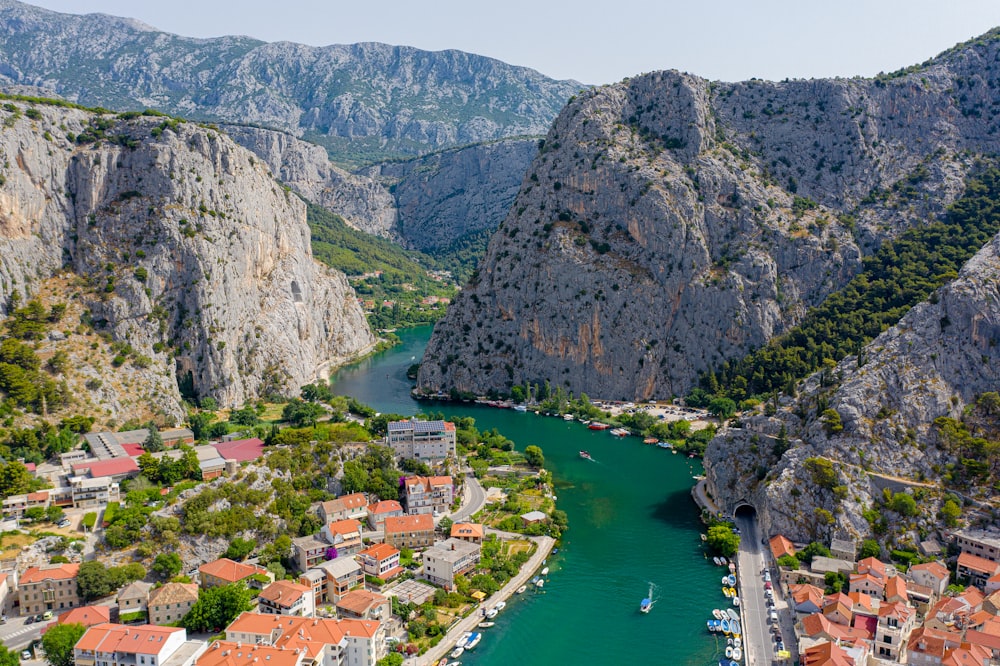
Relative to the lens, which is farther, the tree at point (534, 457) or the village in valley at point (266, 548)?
the tree at point (534, 457)

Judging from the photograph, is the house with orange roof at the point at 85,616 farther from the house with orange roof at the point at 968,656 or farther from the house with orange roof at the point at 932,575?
the house with orange roof at the point at 932,575

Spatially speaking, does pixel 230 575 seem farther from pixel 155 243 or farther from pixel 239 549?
pixel 155 243

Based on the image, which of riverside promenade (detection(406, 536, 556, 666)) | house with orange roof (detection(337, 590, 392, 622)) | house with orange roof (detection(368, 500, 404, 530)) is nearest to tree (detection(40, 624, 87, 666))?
house with orange roof (detection(337, 590, 392, 622))

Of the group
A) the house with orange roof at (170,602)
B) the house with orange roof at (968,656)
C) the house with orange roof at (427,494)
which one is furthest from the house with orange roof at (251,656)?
the house with orange roof at (968,656)

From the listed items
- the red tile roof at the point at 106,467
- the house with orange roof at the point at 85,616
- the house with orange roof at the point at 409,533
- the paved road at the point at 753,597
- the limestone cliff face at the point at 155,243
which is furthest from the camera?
the limestone cliff face at the point at 155,243

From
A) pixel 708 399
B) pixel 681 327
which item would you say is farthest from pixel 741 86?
pixel 708 399

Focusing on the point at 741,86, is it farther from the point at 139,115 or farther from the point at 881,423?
the point at 139,115

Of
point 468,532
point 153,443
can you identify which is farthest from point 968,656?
point 153,443
